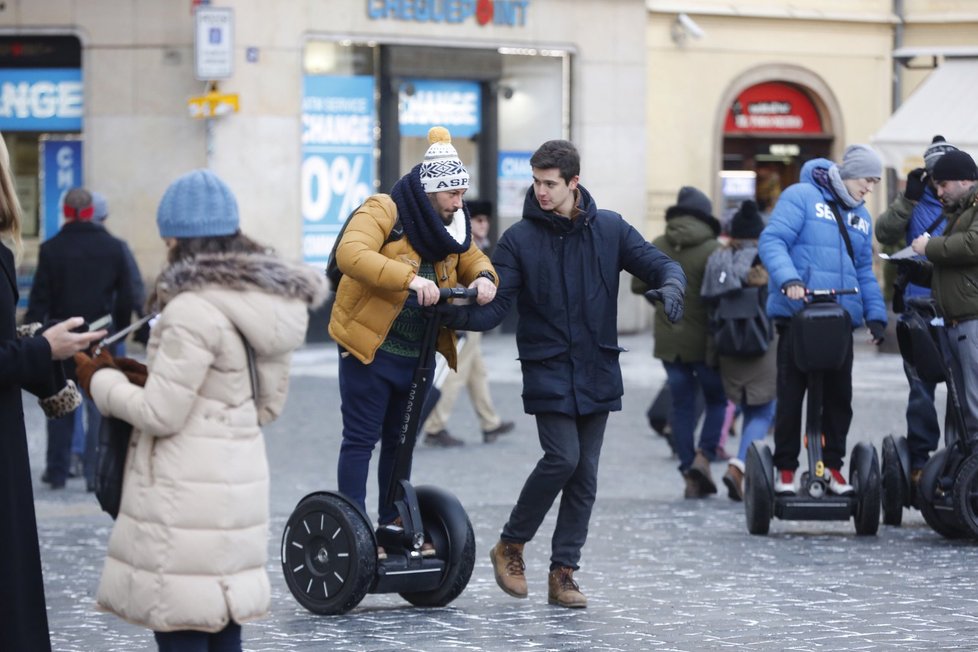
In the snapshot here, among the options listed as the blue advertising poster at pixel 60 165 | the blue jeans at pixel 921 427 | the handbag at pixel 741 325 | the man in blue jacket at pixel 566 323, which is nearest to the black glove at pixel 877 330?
the blue jeans at pixel 921 427

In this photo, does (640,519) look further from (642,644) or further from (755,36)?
(755,36)

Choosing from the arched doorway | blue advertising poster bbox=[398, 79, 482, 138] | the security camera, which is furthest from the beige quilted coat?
the arched doorway

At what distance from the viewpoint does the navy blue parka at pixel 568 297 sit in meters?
7.45

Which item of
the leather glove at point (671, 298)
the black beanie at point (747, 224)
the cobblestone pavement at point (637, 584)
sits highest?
the black beanie at point (747, 224)

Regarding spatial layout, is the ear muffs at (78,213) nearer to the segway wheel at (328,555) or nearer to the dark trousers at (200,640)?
the segway wheel at (328,555)

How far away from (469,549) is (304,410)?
28.2ft

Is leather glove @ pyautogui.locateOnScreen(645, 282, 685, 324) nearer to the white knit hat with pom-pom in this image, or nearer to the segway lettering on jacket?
the white knit hat with pom-pom

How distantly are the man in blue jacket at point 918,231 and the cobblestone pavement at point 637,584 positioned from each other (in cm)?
46

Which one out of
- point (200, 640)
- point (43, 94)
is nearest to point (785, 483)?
point (200, 640)

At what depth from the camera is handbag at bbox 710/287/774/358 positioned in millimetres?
11016

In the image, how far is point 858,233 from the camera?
9477 mm

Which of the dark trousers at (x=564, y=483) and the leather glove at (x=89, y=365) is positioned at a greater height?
the leather glove at (x=89, y=365)

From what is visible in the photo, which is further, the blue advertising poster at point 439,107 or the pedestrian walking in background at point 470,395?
the blue advertising poster at point 439,107

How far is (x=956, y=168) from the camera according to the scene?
935 cm
